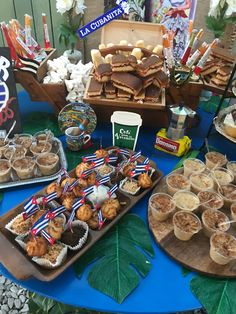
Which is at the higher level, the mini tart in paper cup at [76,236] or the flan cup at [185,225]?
the flan cup at [185,225]

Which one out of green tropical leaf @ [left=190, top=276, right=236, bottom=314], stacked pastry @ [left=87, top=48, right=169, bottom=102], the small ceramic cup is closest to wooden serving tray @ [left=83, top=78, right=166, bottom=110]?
stacked pastry @ [left=87, top=48, right=169, bottom=102]

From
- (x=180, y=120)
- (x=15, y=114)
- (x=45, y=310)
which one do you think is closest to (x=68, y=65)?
(x=15, y=114)

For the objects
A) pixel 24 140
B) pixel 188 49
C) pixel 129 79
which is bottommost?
pixel 24 140

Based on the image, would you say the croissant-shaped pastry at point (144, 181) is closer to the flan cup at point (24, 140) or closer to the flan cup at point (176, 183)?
the flan cup at point (176, 183)

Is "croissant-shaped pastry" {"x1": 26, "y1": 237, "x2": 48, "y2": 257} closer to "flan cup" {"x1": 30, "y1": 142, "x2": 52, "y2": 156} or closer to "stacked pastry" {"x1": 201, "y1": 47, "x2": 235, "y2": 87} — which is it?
"flan cup" {"x1": 30, "y1": 142, "x2": 52, "y2": 156}

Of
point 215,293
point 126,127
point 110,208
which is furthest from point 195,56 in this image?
point 215,293

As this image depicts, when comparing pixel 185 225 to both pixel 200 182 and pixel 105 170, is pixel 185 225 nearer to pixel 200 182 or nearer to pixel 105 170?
pixel 200 182

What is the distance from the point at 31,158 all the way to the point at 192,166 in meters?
0.86

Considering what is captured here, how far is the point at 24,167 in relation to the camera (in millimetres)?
1479

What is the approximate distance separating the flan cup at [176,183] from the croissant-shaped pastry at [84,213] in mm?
423

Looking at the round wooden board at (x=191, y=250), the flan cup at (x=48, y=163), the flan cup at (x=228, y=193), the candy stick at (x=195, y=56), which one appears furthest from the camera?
the candy stick at (x=195, y=56)

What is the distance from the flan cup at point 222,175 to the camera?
148cm

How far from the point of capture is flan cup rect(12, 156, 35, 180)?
1463mm

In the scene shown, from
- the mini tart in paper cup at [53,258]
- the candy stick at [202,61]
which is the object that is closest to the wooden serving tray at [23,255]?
the mini tart in paper cup at [53,258]
